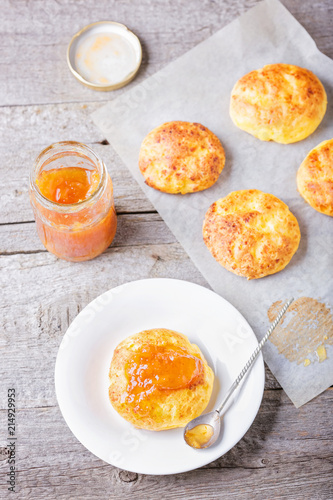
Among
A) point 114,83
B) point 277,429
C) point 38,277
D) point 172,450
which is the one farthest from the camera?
point 114,83

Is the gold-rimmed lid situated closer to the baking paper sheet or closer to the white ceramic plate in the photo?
the baking paper sheet

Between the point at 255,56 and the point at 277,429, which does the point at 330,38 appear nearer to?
the point at 255,56

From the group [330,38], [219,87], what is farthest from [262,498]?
[330,38]

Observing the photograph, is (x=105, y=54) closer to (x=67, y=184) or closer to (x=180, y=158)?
(x=180, y=158)

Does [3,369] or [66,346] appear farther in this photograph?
[3,369]

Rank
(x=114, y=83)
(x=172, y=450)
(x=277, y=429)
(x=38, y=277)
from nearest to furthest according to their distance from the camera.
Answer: (x=172, y=450)
(x=277, y=429)
(x=38, y=277)
(x=114, y=83)

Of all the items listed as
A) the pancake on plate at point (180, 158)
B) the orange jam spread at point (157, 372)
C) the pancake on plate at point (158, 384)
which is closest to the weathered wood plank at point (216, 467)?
the pancake on plate at point (158, 384)
